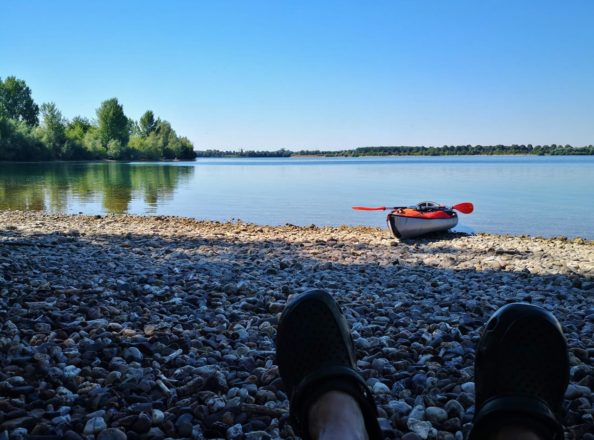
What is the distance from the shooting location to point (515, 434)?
5.71 ft

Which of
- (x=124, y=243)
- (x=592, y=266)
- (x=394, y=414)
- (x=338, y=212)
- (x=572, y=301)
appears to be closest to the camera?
(x=394, y=414)

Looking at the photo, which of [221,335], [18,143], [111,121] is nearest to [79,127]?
[111,121]

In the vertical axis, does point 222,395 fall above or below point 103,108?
below

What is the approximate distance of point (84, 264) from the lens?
6285 millimetres

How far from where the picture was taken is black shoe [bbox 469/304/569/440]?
1.90m

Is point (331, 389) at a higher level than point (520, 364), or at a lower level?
lower

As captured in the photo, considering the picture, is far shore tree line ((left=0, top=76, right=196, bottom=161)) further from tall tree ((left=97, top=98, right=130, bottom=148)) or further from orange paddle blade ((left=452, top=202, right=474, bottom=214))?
orange paddle blade ((left=452, top=202, right=474, bottom=214))

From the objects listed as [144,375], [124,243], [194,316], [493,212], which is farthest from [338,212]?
[144,375]

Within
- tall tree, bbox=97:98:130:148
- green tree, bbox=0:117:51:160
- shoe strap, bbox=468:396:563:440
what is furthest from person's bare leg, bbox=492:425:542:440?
tall tree, bbox=97:98:130:148

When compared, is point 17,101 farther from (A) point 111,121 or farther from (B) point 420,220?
(B) point 420,220

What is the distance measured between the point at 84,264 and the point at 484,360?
558 centimetres

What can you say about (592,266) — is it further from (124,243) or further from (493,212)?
(493,212)

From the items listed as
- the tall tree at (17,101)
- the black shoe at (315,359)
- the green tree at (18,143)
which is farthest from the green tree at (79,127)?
the black shoe at (315,359)

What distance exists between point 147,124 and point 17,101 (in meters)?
37.9
